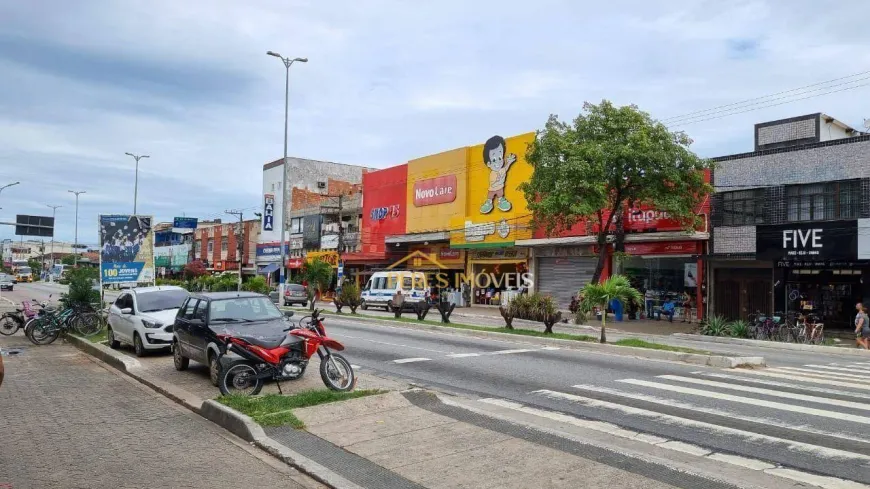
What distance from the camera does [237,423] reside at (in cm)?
798

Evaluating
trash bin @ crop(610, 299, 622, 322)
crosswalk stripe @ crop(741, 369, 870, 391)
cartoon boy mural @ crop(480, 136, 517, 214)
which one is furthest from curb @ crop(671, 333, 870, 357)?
cartoon boy mural @ crop(480, 136, 517, 214)

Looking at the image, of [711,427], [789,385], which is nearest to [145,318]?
[711,427]

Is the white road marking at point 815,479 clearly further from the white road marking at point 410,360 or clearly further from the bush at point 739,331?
the bush at point 739,331

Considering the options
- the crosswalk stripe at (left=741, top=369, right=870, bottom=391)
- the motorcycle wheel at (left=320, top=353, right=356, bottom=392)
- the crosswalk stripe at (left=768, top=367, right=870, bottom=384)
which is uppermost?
the motorcycle wheel at (left=320, top=353, right=356, bottom=392)

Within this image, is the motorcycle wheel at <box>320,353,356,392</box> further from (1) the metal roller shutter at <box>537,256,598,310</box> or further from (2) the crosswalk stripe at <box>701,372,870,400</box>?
(1) the metal roller shutter at <box>537,256,598,310</box>

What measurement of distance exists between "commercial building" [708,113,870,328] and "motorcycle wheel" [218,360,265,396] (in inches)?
858

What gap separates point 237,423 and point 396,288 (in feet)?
88.1

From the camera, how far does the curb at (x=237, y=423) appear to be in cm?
622

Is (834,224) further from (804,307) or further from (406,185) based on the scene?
(406,185)

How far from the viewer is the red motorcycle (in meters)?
9.84

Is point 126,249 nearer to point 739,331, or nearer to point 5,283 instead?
point 739,331

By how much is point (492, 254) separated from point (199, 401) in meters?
31.8

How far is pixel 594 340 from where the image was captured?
60.7ft

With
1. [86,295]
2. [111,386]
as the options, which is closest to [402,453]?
[111,386]
